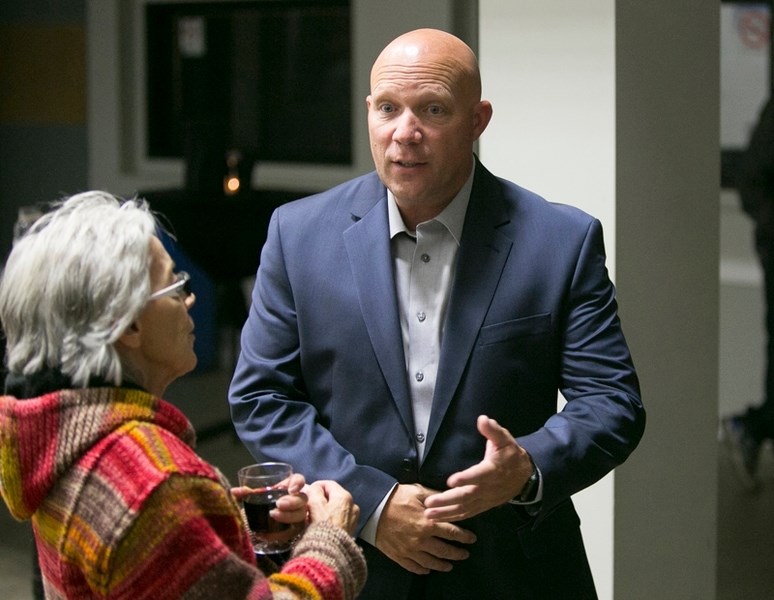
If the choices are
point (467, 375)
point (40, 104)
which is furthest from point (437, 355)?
point (40, 104)

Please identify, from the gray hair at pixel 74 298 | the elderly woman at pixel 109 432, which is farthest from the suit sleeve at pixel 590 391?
the gray hair at pixel 74 298

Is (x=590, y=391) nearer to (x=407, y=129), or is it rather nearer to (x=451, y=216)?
(x=451, y=216)

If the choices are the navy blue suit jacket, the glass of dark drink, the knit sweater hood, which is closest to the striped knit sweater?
the knit sweater hood

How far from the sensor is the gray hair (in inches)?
→ 60.2

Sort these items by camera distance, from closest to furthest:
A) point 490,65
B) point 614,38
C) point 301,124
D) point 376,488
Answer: point 376,488
point 614,38
point 490,65
point 301,124

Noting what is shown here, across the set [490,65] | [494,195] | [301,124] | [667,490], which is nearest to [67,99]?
[301,124]

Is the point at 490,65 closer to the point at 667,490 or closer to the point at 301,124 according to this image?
the point at 667,490

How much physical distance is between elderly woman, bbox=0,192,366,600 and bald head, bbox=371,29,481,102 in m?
0.65

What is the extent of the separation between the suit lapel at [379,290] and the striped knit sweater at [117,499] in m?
0.61

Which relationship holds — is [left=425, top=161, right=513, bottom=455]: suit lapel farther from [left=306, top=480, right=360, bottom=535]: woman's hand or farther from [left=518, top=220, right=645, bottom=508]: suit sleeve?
[left=306, top=480, right=360, bottom=535]: woman's hand

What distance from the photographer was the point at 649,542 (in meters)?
3.24

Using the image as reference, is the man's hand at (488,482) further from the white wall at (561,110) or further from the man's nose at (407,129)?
the white wall at (561,110)

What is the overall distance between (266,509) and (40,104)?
5.20 meters

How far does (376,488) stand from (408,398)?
17 cm
